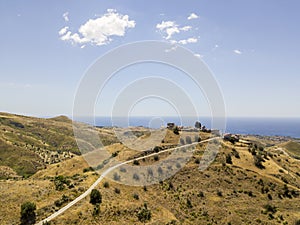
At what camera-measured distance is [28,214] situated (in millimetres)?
36406

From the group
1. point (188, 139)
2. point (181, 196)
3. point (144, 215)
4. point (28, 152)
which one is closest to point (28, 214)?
point (144, 215)

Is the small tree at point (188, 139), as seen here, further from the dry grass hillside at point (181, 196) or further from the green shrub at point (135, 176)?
the green shrub at point (135, 176)

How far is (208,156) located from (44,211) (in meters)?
46.5

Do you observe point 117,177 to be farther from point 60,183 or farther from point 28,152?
point 28,152

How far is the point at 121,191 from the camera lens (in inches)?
1961

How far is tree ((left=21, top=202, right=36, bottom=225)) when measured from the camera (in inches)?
1406

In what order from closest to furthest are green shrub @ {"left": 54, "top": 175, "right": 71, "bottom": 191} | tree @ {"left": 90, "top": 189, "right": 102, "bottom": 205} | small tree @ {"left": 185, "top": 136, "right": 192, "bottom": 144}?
tree @ {"left": 90, "top": 189, "right": 102, "bottom": 205} → green shrub @ {"left": 54, "top": 175, "right": 71, "bottom": 191} → small tree @ {"left": 185, "top": 136, "right": 192, "bottom": 144}

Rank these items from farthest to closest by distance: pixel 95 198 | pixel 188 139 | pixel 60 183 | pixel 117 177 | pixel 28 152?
1. pixel 28 152
2. pixel 188 139
3. pixel 117 177
4. pixel 60 183
5. pixel 95 198

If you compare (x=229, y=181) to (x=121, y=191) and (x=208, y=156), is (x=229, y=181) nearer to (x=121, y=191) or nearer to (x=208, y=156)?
(x=208, y=156)

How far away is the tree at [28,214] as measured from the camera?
117ft

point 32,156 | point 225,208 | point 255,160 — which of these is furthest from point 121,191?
point 32,156

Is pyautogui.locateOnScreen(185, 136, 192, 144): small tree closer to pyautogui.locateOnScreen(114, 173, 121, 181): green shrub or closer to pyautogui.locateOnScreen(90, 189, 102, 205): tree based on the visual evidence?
pyautogui.locateOnScreen(114, 173, 121, 181): green shrub

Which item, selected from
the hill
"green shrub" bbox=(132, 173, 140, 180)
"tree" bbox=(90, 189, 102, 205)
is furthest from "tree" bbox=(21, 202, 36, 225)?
the hill

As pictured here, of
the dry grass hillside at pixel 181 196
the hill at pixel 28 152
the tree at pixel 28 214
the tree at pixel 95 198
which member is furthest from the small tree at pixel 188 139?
the hill at pixel 28 152
